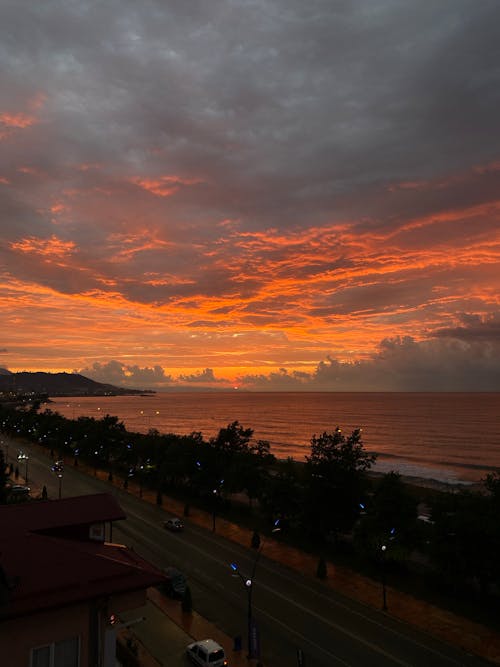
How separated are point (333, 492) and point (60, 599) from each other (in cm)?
3354

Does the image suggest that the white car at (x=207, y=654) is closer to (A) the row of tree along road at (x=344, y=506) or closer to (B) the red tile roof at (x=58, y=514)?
(B) the red tile roof at (x=58, y=514)

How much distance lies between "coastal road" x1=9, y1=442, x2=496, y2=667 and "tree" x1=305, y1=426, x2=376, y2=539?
243 inches

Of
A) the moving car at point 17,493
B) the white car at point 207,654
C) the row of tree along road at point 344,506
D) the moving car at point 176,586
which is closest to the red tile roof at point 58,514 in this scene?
the white car at point 207,654

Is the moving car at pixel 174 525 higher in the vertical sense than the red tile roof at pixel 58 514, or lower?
lower

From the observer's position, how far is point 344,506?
39750mm

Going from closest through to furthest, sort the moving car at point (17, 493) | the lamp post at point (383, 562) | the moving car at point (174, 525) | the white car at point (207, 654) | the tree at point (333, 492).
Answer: the white car at point (207, 654), the lamp post at point (383, 562), the tree at point (333, 492), the moving car at point (174, 525), the moving car at point (17, 493)

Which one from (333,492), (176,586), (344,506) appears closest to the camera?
(176,586)

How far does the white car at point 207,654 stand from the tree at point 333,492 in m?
19.1

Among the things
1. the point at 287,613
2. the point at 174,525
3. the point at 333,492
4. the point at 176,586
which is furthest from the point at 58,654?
the point at 174,525

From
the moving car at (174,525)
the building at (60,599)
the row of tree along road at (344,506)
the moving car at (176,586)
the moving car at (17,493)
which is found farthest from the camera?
the moving car at (17,493)

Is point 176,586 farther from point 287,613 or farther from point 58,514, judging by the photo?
point 58,514

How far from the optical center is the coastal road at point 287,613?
2273 centimetres

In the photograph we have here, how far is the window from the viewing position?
A: 31.9 feet

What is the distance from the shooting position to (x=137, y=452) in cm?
6388
